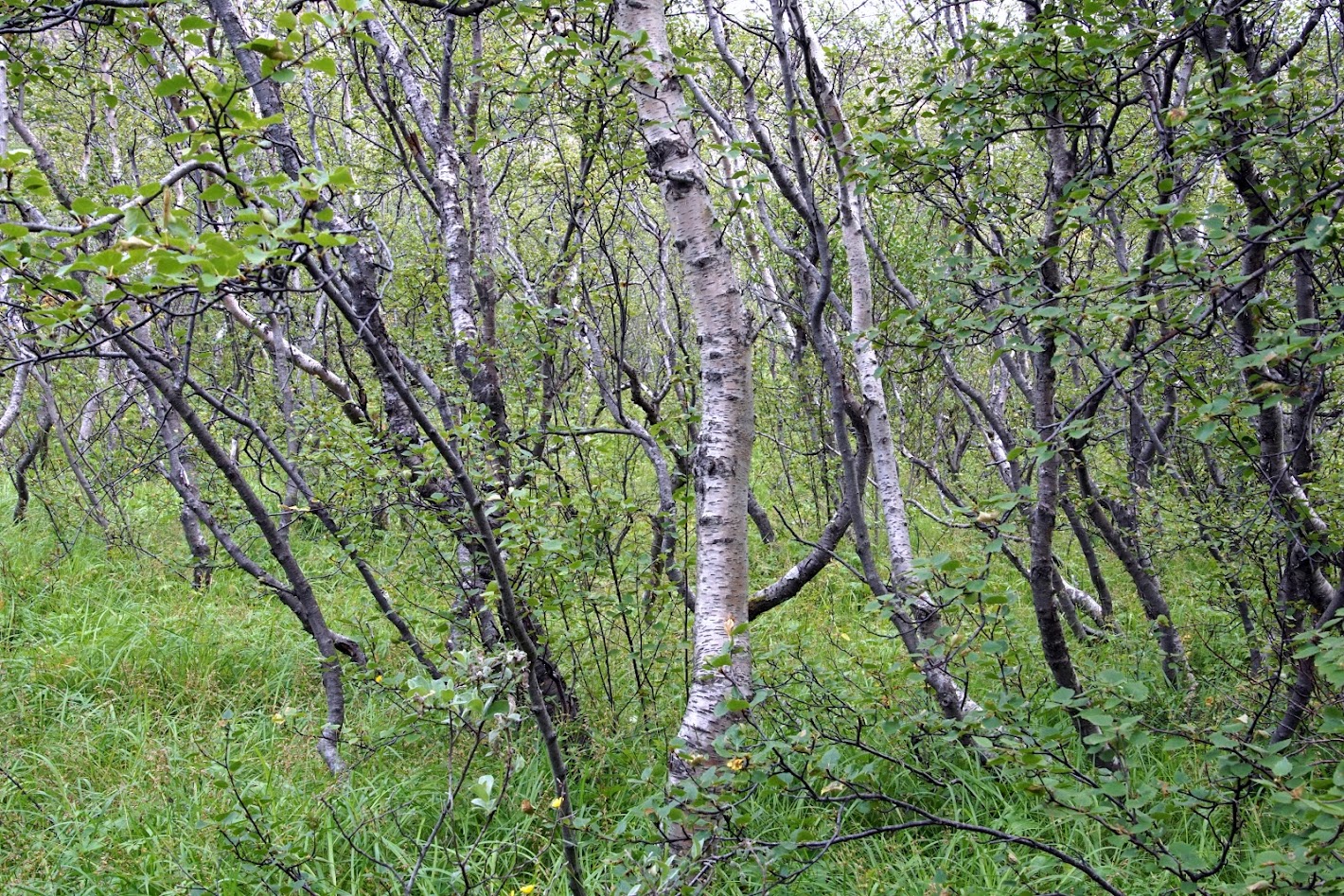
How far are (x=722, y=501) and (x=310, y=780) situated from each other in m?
2.66

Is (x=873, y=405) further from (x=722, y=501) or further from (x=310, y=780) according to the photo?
(x=310, y=780)

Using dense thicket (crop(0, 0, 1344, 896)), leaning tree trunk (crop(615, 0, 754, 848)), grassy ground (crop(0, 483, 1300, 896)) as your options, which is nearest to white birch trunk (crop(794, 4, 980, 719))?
dense thicket (crop(0, 0, 1344, 896))

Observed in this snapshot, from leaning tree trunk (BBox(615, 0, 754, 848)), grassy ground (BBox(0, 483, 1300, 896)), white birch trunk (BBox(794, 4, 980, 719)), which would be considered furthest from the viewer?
white birch trunk (BBox(794, 4, 980, 719))

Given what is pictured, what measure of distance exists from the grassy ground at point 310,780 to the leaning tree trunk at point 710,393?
17.0 inches

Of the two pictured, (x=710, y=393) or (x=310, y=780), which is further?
(x=310, y=780)

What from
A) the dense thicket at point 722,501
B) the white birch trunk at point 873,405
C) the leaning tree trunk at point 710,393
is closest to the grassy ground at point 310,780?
the dense thicket at point 722,501

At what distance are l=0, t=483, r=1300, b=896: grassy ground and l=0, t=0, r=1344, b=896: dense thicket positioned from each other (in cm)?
3

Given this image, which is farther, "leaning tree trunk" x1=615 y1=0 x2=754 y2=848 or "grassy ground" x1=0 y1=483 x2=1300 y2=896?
"grassy ground" x1=0 y1=483 x2=1300 y2=896

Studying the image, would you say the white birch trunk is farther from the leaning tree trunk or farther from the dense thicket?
the leaning tree trunk

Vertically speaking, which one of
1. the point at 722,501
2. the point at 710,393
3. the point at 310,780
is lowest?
the point at 310,780

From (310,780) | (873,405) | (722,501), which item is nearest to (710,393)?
(722,501)

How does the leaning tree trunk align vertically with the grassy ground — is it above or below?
above

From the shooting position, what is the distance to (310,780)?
3924mm

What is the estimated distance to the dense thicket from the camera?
2.03 metres
